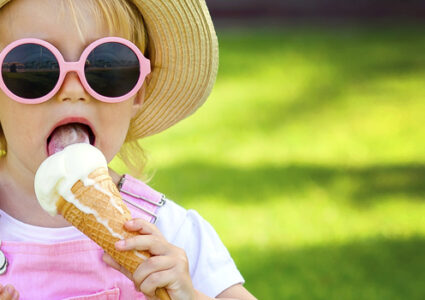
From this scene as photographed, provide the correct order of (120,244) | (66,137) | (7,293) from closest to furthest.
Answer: (120,244)
(7,293)
(66,137)

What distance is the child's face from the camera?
2246mm

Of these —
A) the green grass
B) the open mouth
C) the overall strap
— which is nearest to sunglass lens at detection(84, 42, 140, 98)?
the open mouth

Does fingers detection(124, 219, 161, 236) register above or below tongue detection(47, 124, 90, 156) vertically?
below

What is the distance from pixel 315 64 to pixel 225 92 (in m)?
1.70

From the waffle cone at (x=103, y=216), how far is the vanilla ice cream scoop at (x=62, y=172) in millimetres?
15

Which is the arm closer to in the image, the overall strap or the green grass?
the overall strap

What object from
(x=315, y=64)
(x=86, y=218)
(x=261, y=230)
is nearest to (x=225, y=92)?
(x=315, y=64)

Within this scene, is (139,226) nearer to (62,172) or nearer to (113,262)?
(113,262)

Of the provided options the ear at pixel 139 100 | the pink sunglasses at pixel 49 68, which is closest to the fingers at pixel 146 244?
the pink sunglasses at pixel 49 68

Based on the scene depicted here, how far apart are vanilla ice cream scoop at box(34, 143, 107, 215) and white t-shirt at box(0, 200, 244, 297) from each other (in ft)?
1.15

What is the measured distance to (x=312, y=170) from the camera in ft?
19.4

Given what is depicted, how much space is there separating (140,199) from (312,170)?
11.4ft

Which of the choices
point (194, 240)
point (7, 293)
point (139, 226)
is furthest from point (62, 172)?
point (194, 240)

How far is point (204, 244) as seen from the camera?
2.57 meters
